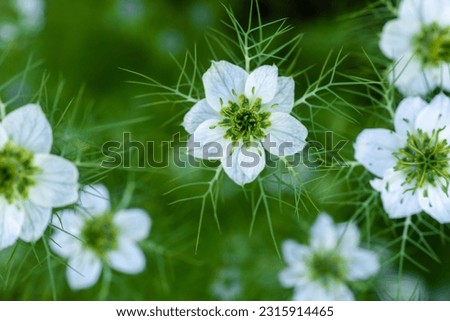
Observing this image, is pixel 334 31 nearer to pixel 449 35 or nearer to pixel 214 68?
pixel 449 35

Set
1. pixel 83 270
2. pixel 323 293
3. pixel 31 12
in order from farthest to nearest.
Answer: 1. pixel 31 12
2. pixel 323 293
3. pixel 83 270

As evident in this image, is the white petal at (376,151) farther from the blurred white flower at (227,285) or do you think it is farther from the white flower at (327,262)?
the blurred white flower at (227,285)

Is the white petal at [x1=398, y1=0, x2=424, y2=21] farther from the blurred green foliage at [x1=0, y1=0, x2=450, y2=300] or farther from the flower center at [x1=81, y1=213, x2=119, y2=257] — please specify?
the flower center at [x1=81, y1=213, x2=119, y2=257]

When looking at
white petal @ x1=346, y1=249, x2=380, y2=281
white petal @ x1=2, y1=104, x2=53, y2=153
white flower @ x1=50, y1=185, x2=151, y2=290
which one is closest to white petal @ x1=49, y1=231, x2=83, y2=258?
white flower @ x1=50, y1=185, x2=151, y2=290

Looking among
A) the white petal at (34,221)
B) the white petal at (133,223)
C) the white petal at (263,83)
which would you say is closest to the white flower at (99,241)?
the white petal at (133,223)

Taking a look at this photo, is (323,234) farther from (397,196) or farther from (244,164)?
(244,164)

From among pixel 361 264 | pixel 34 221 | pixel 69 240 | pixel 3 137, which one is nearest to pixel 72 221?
pixel 69 240

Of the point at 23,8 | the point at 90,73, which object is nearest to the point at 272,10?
the point at 90,73
